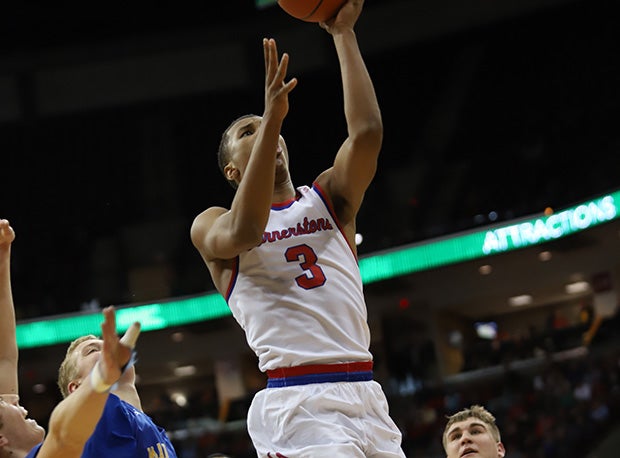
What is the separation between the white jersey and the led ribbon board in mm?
11391

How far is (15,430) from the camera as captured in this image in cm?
384

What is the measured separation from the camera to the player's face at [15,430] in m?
3.82

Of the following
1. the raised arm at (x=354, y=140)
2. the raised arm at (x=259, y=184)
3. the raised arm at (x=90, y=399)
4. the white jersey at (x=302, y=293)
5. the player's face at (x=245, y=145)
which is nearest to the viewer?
the raised arm at (x=90, y=399)

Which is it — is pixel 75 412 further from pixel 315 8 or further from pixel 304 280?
pixel 315 8

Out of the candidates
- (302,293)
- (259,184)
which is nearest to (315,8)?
(259,184)

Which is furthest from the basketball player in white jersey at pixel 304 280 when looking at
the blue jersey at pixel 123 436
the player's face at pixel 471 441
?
the player's face at pixel 471 441

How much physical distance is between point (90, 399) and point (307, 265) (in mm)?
883

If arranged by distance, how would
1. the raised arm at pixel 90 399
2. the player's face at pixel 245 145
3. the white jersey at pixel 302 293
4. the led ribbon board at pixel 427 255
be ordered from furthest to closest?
1. the led ribbon board at pixel 427 255
2. the player's face at pixel 245 145
3. the white jersey at pixel 302 293
4. the raised arm at pixel 90 399

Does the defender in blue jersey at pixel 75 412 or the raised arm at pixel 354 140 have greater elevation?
the raised arm at pixel 354 140

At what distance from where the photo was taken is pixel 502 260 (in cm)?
1560

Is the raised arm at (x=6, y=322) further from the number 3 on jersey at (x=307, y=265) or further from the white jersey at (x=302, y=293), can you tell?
the number 3 on jersey at (x=307, y=265)

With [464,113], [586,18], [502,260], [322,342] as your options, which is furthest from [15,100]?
[322,342]

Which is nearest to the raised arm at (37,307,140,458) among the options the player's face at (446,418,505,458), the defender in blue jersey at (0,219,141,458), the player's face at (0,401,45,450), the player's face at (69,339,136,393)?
the defender in blue jersey at (0,219,141,458)

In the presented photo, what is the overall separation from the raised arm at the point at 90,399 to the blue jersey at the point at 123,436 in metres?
0.40
